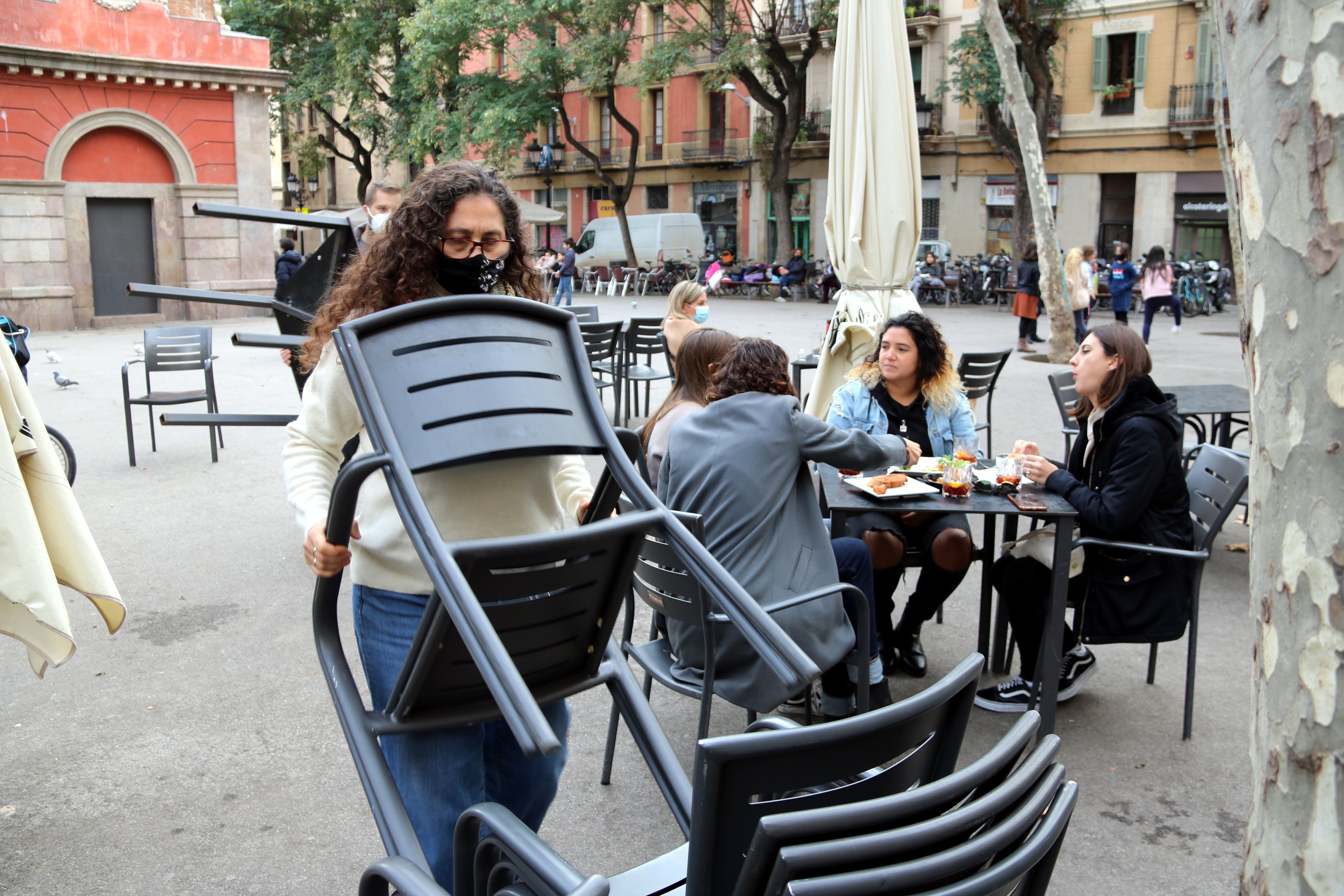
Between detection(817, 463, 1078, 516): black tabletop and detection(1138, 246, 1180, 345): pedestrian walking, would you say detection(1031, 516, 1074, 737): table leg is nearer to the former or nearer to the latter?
detection(817, 463, 1078, 516): black tabletop

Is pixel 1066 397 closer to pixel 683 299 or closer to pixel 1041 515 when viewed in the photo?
pixel 683 299

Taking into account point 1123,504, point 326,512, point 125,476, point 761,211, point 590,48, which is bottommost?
point 125,476

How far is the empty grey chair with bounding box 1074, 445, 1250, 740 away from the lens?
356 cm

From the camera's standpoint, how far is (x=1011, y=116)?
90.9 ft

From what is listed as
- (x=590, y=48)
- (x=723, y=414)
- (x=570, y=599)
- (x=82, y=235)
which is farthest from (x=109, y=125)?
(x=570, y=599)

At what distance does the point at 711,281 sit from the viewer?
22844 millimetres

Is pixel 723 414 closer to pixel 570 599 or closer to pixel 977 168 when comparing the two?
pixel 570 599

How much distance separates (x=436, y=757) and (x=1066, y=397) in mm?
5223

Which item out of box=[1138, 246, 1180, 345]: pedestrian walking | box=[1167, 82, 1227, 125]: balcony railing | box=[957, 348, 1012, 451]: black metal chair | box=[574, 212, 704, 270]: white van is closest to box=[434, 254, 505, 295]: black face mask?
box=[957, 348, 1012, 451]: black metal chair

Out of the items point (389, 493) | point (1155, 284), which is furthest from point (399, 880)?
point (1155, 284)

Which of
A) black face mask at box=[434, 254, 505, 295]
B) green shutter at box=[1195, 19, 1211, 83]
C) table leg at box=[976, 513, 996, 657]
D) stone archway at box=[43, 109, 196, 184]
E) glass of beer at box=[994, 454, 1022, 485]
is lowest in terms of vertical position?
table leg at box=[976, 513, 996, 657]

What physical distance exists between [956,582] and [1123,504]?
0.80 m

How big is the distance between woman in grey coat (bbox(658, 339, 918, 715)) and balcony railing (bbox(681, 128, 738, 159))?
34.8 meters

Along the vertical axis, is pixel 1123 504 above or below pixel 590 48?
below
